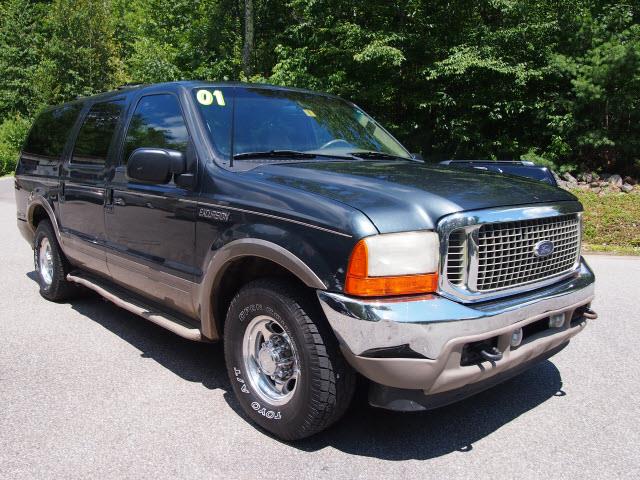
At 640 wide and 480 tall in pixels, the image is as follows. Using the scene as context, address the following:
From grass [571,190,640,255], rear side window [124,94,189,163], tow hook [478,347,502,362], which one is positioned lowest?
grass [571,190,640,255]

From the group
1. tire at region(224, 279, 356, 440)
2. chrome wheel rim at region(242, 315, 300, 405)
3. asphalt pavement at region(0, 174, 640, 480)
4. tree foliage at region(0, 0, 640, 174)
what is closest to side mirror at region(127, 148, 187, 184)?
tire at region(224, 279, 356, 440)

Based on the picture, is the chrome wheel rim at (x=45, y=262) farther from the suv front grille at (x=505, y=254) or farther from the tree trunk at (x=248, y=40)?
the tree trunk at (x=248, y=40)

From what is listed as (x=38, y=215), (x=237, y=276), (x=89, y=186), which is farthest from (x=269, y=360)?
(x=38, y=215)

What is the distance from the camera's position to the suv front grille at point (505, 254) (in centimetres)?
270

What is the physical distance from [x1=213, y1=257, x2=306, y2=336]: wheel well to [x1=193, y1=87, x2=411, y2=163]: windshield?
0.66 m

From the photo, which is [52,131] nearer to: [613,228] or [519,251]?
[519,251]

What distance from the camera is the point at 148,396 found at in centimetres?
362

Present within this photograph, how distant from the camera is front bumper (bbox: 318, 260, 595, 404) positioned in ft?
8.27

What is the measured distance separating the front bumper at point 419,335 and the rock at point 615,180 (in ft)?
53.4

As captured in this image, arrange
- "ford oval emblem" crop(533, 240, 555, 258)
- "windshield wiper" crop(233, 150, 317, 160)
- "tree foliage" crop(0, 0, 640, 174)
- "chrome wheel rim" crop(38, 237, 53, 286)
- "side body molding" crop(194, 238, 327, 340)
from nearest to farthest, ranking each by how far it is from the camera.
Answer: "side body molding" crop(194, 238, 327, 340) < "ford oval emblem" crop(533, 240, 555, 258) < "windshield wiper" crop(233, 150, 317, 160) < "chrome wheel rim" crop(38, 237, 53, 286) < "tree foliage" crop(0, 0, 640, 174)

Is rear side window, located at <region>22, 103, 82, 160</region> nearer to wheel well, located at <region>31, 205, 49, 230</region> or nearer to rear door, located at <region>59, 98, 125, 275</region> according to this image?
rear door, located at <region>59, 98, 125, 275</region>

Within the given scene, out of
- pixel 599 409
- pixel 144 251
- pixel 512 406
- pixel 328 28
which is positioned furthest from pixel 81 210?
pixel 328 28

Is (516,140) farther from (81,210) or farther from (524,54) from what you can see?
(81,210)

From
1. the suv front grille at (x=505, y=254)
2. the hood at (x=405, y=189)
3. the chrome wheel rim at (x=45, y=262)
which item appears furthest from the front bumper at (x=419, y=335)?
the chrome wheel rim at (x=45, y=262)
